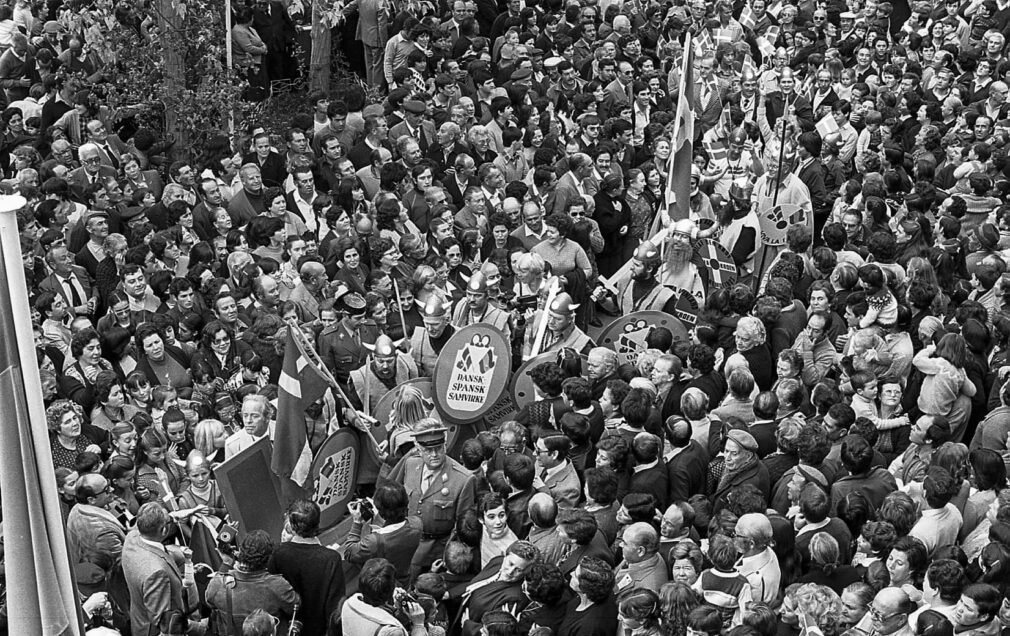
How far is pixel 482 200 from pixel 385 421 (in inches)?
167

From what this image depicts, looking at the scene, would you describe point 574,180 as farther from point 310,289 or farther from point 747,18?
point 747,18

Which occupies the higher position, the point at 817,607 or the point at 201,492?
the point at 817,607

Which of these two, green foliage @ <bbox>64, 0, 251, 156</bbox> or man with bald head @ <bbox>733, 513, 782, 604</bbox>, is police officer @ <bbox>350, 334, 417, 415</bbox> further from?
green foliage @ <bbox>64, 0, 251, 156</bbox>

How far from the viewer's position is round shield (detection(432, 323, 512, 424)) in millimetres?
10312

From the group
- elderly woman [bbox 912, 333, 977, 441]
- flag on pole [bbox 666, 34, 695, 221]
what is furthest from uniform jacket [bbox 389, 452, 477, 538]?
flag on pole [bbox 666, 34, 695, 221]

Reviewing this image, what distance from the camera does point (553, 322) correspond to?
11.0m

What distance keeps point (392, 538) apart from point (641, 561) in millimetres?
1472

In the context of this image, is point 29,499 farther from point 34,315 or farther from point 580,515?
point 34,315

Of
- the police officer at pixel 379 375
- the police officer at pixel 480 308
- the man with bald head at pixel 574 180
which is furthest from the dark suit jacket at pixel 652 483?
the man with bald head at pixel 574 180

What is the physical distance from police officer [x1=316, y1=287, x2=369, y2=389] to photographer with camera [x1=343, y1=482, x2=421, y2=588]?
2.35 m

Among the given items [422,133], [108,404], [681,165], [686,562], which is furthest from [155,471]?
[422,133]

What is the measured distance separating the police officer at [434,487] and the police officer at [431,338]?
1.55m

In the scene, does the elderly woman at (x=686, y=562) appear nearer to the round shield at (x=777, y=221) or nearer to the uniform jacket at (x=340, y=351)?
the uniform jacket at (x=340, y=351)

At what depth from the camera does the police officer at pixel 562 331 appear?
11000 millimetres
